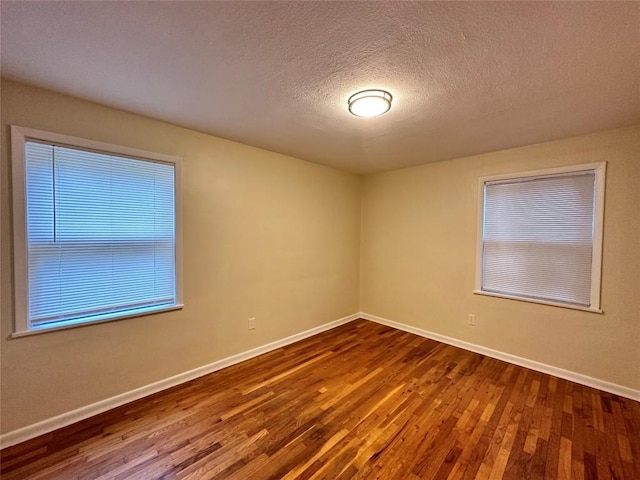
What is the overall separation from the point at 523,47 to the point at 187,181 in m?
2.61

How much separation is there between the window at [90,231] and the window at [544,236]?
11.2ft

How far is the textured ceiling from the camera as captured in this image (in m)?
1.17

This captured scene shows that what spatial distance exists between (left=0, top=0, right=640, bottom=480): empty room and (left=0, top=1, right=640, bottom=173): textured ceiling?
14 mm

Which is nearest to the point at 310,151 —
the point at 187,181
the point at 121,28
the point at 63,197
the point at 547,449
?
the point at 187,181

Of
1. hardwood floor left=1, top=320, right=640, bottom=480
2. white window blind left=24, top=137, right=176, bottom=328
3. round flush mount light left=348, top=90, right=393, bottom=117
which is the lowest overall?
hardwood floor left=1, top=320, right=640, bottom=480

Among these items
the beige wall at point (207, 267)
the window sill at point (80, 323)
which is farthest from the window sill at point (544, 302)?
the window sill at point (80, 323)

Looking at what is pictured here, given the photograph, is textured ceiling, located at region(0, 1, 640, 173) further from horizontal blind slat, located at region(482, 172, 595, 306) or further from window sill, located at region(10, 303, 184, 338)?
window sill, located at region(10, 303, 184, 338)

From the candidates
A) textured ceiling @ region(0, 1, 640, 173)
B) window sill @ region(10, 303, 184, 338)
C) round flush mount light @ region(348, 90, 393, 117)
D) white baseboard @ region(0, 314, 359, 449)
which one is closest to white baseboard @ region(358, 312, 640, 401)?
white baseboard @ region(0, 314, 359, 449)

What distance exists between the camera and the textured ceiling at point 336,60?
3.85ft

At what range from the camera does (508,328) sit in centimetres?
298

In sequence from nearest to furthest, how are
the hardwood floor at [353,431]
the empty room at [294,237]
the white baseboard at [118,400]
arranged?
1. the empty room at [294,237]
2. the hardwood floor at [353,431]
3. the white baseboard at [118,400]

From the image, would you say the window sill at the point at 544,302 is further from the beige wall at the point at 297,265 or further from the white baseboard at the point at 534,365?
the white baseboard at the point at 534,365

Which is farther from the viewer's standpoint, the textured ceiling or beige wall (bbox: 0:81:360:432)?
beige wall (bbox: 0:81:360:432)

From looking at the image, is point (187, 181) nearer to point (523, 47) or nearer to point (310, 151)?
point (310, 151)
